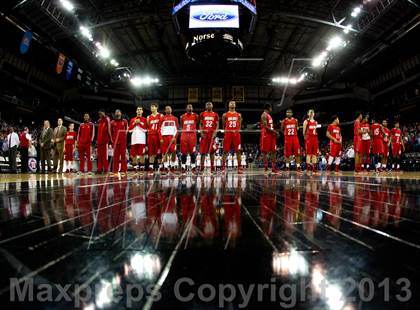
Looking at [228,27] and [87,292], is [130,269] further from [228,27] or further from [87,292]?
[228,27]

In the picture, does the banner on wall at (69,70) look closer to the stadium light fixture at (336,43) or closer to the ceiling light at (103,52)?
the ceiling light at (103,52)

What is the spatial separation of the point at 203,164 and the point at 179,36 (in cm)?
1421

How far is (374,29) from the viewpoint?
634 inches

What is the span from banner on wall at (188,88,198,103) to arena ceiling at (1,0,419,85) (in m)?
1.47

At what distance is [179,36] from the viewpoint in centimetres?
2064

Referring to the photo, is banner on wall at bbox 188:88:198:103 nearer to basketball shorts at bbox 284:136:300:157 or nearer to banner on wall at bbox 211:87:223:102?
banner on wall at bbox 211:87:223:102

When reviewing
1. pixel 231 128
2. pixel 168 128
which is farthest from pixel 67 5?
pixel 231 128

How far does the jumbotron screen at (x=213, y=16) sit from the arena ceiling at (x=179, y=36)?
6.64 m

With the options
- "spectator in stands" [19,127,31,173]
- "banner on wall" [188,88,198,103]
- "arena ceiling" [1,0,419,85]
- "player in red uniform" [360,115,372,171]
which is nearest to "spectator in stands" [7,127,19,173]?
"spectator in stands" [19,127,31,173]

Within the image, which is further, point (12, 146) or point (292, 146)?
point (12, 146)

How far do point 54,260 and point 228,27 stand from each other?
8214 mm

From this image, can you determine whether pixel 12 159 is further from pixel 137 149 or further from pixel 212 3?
pixel 212 3

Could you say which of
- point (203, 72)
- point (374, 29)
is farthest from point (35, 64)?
point (374, 29)

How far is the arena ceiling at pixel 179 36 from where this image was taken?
14.4m
